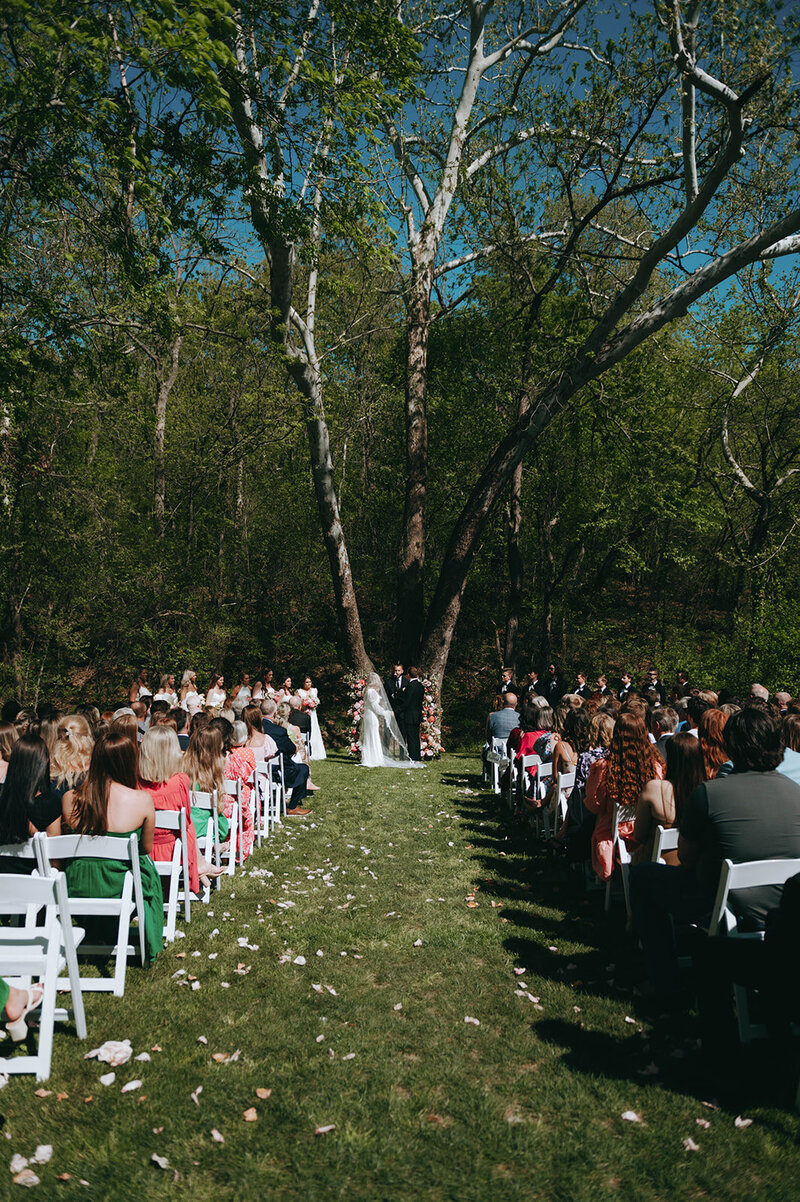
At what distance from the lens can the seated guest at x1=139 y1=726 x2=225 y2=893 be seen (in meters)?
5.40

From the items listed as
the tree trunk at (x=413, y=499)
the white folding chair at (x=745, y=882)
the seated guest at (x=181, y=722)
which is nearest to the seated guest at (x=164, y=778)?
the seated guest at (x=181, y=722)

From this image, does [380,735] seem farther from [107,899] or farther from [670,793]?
[107,899]

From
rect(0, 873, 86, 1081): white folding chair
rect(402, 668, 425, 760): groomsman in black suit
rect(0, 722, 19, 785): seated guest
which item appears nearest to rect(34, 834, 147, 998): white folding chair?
rect(0, 873, 86, 1081): white folding chair

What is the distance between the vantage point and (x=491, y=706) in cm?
2314

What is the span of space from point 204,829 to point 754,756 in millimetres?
4562

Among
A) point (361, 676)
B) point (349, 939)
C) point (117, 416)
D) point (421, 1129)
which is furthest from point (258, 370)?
point (421, 1129)

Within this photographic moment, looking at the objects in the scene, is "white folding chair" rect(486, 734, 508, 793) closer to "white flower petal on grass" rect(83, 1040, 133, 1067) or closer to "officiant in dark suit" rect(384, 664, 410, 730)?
"officiant in dark suit" rect(384, 664, 410, 730)

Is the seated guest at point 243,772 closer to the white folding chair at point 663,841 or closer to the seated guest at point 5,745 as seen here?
the seated guest at point 5,745

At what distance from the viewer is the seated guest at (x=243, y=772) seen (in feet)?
24.6

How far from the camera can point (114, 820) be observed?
4.62m

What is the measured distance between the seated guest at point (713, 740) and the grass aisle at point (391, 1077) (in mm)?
1466

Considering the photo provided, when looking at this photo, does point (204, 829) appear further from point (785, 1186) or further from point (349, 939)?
point (785, 1186)

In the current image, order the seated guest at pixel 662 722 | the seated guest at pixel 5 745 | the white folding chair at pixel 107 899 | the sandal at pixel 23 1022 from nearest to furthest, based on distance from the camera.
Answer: the sandal at pixel 23 1022 < the white folding chair at pixel 107 899 < the seated guest at pixel 5 745 < the seated guest at pixel 662 722

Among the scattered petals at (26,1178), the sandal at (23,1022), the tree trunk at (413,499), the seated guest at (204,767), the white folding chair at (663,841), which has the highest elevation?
the tree trunk at (413,499)
